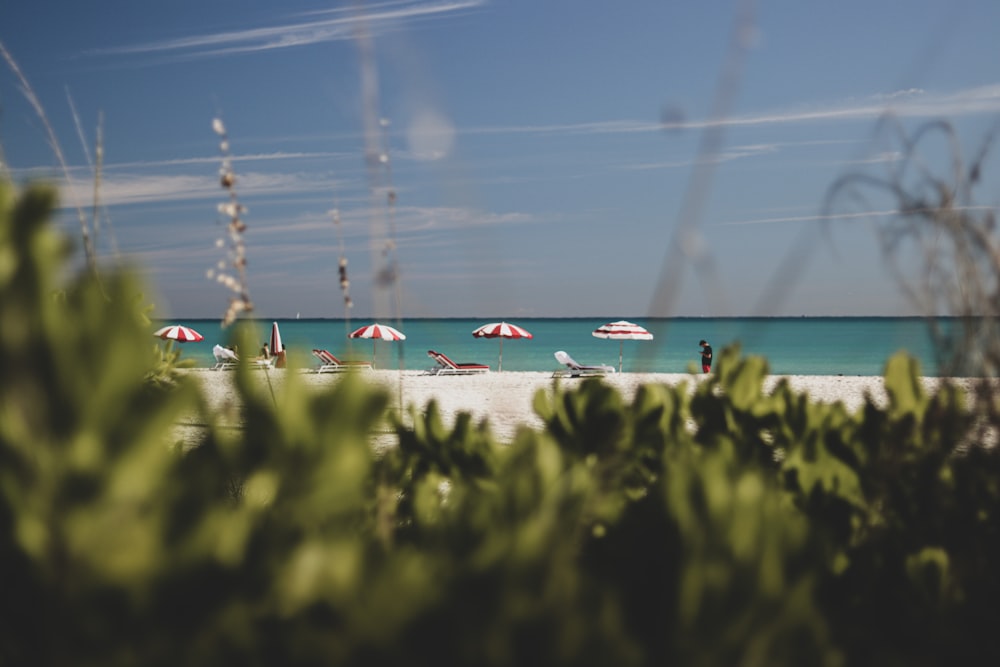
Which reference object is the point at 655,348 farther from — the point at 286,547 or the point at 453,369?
the point at 453,369

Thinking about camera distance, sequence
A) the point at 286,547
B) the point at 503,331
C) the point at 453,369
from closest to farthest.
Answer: the point at 286,547 → the point at 453,369 → the point at 503,331

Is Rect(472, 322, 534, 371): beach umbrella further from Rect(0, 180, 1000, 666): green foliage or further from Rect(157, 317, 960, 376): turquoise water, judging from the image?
Rect(0, 180, 1000, 666): green foliage

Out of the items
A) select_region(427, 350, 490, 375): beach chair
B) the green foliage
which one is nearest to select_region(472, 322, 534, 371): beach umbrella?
select_region(427, 350, 490, 375): beach chair

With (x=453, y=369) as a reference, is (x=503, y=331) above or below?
above

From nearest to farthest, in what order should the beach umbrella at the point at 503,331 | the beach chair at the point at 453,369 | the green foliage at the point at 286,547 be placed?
the green foliage at the point at 286,547 → the beach chair at the point at 453,369 → the beach umbrella at the point at 503,331

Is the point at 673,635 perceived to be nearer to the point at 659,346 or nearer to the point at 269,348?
the point at 659,346

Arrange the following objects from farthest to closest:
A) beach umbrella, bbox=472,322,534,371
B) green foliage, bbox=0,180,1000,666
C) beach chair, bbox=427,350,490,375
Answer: beach umbrella, bbox=472,322,534,371 < beach chair, bbox=427,350,490,375 < green foliage, bbox=0,180,1000,666

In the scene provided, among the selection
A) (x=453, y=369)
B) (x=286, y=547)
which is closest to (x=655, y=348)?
(x=286, y=547)

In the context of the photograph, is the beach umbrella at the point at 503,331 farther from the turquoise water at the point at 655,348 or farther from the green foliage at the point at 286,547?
the green foliage at the point at 286,547

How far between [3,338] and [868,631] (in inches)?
56.2

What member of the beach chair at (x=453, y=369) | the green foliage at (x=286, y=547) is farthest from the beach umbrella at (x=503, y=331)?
the green foliage at (x=286, y=547)

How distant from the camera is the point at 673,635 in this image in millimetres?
876

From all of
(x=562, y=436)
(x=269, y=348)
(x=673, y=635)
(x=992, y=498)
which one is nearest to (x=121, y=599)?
(x=673, y=635)

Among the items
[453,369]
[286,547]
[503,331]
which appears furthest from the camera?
[503,331]
